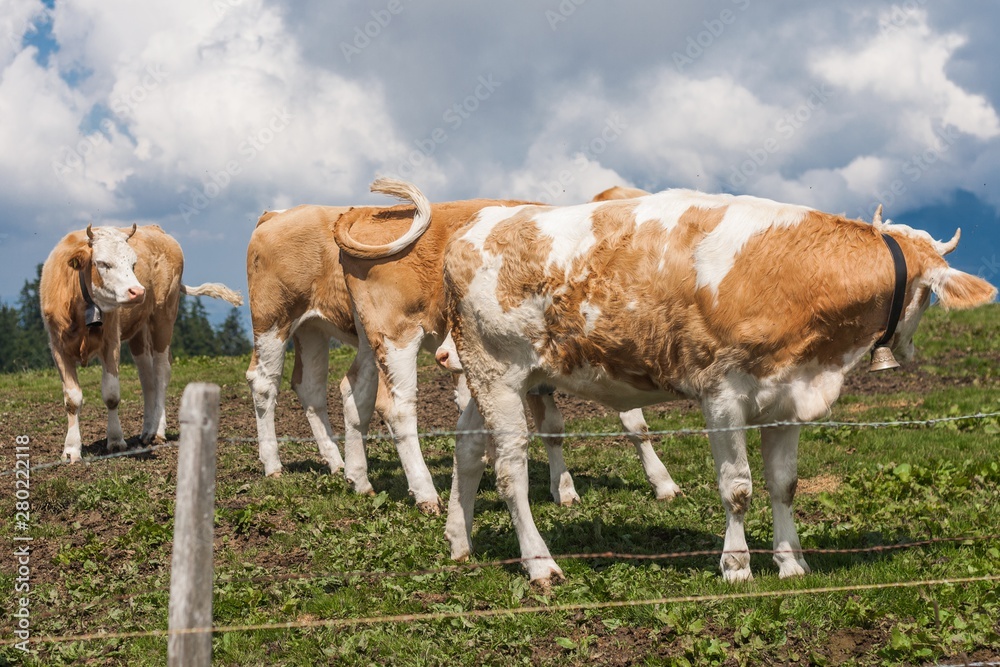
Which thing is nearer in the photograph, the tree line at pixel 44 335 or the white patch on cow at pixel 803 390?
the white patch on cow at pixel 803 390

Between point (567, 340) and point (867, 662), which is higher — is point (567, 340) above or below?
above

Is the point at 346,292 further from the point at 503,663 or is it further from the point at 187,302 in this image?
the point at 187,302

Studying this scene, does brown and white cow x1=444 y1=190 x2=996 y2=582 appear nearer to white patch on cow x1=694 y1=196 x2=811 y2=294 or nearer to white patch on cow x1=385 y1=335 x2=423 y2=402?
white patch on cow x1=694 y1=196 x2=811 y2=294

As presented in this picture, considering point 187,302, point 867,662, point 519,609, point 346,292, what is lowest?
point 867,662

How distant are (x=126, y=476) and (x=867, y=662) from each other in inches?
294

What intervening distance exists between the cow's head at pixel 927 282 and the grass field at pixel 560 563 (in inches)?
57.1

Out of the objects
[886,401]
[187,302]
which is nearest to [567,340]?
[886,401]

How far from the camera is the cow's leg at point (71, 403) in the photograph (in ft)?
36.4

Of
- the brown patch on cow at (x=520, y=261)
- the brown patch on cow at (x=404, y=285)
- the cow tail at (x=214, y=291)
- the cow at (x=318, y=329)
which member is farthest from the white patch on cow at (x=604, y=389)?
the cow tail at (x=214, y=291)

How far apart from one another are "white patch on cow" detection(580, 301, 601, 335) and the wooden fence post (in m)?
2.99

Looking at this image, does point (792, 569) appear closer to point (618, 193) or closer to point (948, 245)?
point (948, 245)

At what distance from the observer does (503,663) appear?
544 centimetres

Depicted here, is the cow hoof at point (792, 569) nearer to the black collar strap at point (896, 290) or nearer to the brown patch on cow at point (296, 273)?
the black collar strap at point (896, 290)

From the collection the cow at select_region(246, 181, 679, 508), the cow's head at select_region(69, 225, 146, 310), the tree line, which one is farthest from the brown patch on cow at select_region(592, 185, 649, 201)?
the tree line
